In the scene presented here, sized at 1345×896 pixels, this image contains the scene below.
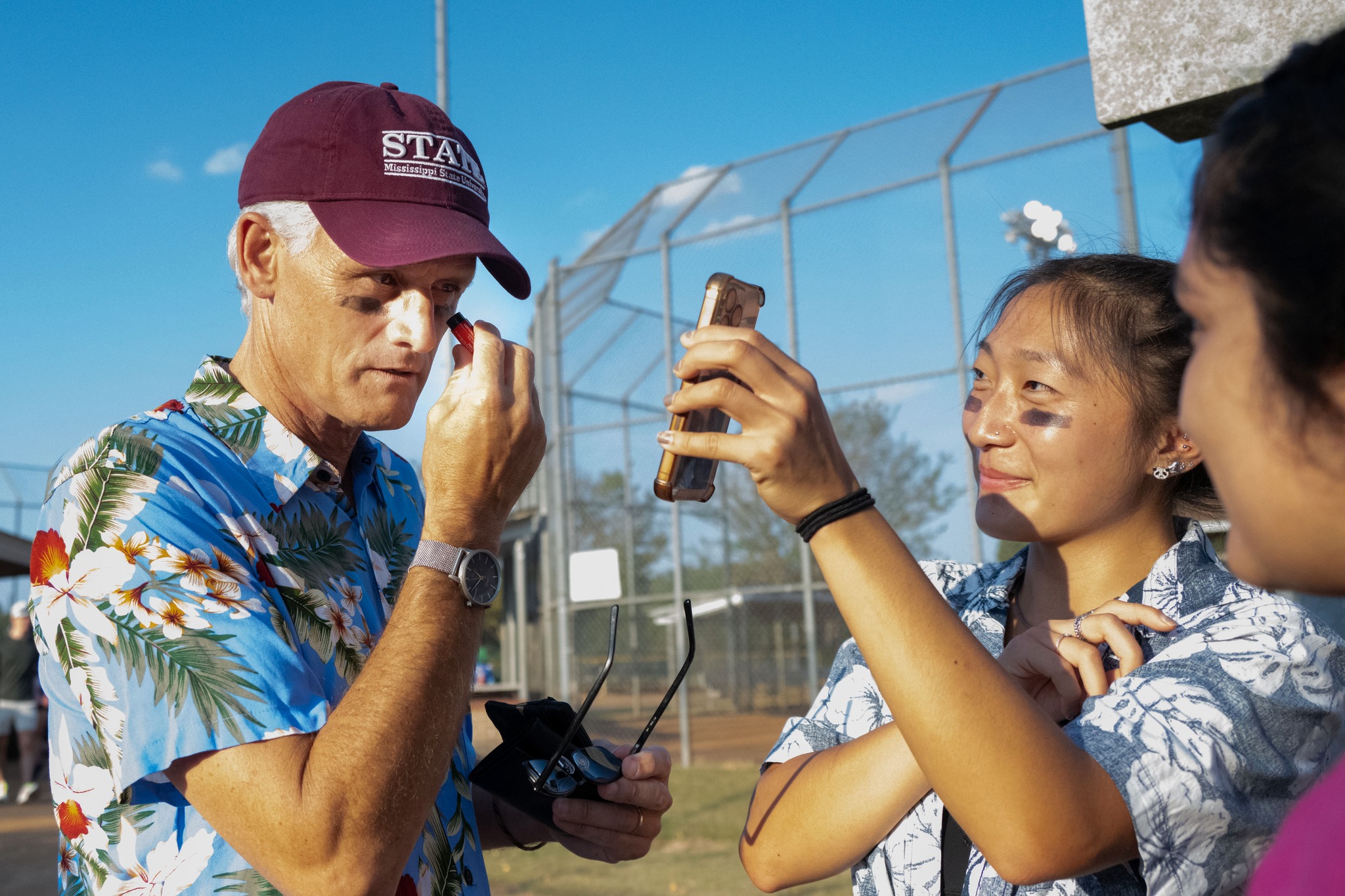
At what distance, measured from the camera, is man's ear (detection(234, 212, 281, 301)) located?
2027 millimetres

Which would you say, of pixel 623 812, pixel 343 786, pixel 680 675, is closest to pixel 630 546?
pixel 623 812

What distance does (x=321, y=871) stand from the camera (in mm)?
1428

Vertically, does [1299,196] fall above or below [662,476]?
above

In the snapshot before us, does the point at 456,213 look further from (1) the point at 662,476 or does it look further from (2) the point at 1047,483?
(2) the point at 1047,483

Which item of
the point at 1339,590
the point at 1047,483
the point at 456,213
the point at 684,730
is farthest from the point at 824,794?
the point at 684,730

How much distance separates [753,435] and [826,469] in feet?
0.33

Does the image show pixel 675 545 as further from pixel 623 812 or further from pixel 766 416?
pixel 766 416

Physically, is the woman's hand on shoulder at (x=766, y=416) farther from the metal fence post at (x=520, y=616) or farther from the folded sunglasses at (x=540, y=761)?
the metal fence post at (x=520, y=616)

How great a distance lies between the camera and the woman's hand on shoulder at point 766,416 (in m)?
1.19

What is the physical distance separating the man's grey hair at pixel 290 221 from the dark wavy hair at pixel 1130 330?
53.5 inches

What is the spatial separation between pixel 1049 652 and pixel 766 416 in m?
0.72

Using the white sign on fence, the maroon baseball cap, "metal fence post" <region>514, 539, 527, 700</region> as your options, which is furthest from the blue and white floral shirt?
"metal fence post" <region>514, 539, 527, 700</region>

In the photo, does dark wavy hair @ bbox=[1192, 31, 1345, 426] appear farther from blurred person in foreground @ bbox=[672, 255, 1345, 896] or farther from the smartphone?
the smartphone

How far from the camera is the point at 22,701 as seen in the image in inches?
504
